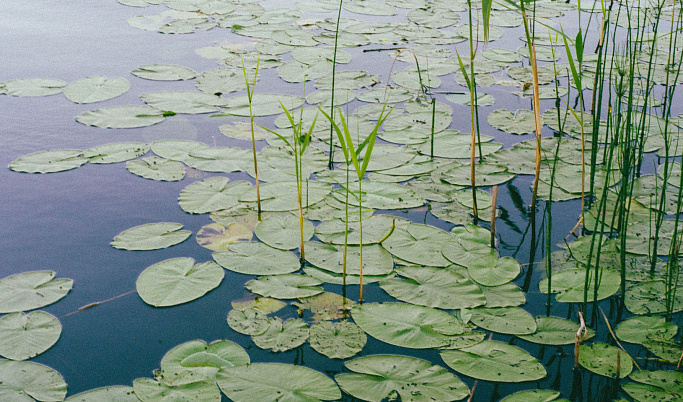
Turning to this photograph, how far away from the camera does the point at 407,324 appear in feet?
4.73

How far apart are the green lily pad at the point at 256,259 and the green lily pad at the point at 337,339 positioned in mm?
253

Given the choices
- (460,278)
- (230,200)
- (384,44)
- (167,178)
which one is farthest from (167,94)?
(460,278)

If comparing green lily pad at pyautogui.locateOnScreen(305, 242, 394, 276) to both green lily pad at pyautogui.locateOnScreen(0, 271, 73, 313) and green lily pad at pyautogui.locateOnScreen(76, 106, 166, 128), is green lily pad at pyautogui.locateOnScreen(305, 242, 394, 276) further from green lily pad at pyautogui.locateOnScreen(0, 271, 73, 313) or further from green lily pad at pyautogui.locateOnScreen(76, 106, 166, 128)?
green lily pad at pyautogui.locateOnScreen(76, 106, 166, 128)

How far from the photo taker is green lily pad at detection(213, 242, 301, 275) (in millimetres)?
1636

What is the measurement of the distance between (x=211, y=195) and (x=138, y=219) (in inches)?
10.4

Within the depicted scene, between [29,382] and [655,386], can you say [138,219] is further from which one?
[655,386]

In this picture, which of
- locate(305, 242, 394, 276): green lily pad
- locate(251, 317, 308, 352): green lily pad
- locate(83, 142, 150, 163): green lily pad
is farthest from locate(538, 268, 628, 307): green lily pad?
locate(83, 142, 150, 163): green lily pad

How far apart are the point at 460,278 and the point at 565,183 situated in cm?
79

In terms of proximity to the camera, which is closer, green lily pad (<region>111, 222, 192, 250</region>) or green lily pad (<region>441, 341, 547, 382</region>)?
green lily pad (<region>441, 341, 547, 382</region>)

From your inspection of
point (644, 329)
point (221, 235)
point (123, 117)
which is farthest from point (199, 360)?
point (123, 117)

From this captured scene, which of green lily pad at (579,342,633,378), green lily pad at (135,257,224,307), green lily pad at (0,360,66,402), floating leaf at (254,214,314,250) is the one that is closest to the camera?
green lily pad at (0,360,66,402)

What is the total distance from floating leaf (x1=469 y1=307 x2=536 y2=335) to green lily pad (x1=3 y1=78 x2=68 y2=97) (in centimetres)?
230

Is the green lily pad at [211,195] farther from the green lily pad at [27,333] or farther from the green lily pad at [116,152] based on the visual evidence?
the green lily pad at [27,333]

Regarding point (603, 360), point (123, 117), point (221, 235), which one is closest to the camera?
point (603, 360)
